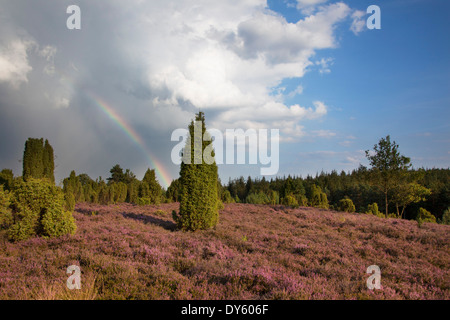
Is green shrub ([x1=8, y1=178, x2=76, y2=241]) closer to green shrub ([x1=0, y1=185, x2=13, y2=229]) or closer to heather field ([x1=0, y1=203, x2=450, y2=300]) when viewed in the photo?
green shrub ([x1=0, y1=185, x2=13, y2=229])

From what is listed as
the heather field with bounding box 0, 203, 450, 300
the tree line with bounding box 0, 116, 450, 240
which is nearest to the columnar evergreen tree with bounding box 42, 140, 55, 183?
the tree line with bounding box 0, 116, 450, 240

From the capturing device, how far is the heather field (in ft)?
17.1

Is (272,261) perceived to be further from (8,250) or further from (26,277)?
(8,250)

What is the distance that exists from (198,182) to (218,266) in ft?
23.0

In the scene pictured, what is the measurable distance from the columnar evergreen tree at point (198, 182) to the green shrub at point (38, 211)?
5.34m

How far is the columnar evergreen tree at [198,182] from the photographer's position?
13.3 m

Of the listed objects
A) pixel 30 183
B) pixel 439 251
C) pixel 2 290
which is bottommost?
pixel 439 251

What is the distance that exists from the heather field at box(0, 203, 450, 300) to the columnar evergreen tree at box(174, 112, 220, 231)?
131 cm

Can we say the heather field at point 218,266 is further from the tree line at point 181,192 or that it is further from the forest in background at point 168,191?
the forest in background at point 168,191

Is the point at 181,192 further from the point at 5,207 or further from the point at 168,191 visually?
the point at 168,191

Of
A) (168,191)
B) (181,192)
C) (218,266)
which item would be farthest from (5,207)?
(168,191)

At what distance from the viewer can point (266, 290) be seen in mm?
5551
